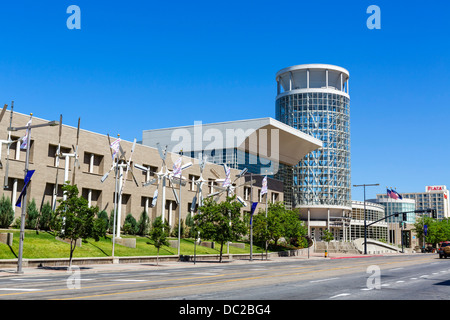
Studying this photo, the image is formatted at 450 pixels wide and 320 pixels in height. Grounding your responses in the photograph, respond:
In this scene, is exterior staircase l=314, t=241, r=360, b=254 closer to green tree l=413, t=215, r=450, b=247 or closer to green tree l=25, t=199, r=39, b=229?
green tree l=413, t=215, r=450, b=247

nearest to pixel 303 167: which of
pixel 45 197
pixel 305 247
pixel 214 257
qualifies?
pixel 305 247

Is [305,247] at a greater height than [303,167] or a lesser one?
A: lesser

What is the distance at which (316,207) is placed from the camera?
123m

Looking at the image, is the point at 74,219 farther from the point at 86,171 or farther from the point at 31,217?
the point at 86,171

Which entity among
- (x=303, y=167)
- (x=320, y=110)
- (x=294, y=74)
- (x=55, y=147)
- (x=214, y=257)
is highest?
(x=294, y=74)

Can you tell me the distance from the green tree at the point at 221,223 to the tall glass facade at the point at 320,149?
7534 centimetres

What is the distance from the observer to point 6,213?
43.1m

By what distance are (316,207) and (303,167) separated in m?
10.8

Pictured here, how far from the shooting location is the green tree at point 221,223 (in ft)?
157

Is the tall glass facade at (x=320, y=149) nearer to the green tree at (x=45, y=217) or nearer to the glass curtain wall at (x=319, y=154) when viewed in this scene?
the glass curtain wall at (x=319, y=154)

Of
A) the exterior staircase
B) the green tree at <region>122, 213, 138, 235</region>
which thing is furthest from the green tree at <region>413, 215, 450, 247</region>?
the green tree at <region>122, 213, 138, 235</region>

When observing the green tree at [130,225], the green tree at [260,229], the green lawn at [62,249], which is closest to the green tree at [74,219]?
the green lawn at [62,249]
